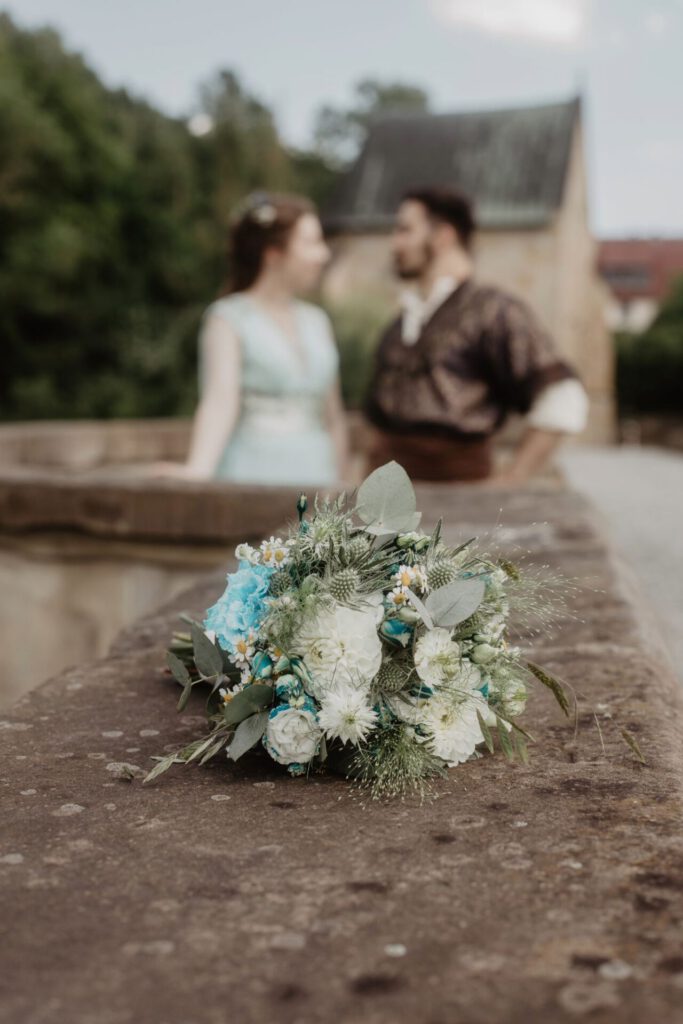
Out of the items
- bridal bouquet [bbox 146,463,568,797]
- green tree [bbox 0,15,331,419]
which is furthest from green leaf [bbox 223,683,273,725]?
green tree [bbox 0,15,331,419]

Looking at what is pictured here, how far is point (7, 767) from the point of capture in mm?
1491

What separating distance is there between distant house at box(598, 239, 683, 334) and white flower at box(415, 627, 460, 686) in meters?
59.9

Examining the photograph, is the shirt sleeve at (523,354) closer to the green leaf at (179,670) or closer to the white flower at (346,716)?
the green leaf at (179,670)

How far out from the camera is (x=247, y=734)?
1502 mm

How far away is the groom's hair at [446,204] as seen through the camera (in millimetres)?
4289

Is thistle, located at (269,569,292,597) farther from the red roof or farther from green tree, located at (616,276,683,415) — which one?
the red roof

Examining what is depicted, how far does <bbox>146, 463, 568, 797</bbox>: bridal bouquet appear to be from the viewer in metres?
1.47

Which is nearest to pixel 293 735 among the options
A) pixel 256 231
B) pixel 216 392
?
pixel 216 392

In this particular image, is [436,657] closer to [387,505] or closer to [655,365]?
[387,505]

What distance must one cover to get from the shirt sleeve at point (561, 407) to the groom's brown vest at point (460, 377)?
0.03m

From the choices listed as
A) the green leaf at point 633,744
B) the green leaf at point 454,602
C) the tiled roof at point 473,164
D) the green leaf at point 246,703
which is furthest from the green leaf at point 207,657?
the tiled roof at point 473,164

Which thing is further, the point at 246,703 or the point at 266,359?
the point at 266,359

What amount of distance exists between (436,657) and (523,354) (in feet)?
8.71

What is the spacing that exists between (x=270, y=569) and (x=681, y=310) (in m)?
41.9
